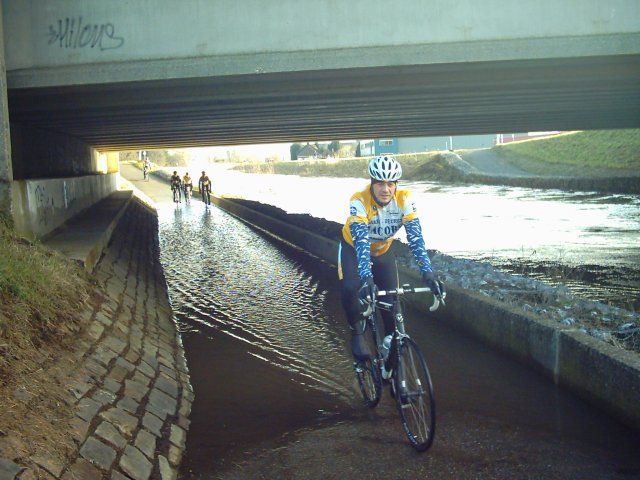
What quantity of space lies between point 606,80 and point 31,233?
1152cm

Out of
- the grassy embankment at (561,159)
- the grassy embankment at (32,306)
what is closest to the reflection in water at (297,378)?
the grassy embankment at (32,306)

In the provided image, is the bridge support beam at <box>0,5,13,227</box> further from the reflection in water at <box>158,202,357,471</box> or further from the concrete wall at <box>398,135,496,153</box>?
the concrete wall at <box>398,135,496,153</box>

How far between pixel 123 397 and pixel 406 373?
233 centimetres

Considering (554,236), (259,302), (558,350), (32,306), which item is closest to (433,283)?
(558,350)

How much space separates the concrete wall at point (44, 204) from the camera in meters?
11.7

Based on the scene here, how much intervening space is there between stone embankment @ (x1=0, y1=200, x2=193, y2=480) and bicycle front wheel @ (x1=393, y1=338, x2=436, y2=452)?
67.5 inches

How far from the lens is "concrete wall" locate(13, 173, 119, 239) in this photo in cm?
1171

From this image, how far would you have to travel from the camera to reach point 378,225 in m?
5.94

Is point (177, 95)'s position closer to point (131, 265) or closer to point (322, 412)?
point (131, 265)

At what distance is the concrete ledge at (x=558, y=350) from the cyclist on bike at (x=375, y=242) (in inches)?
65.2

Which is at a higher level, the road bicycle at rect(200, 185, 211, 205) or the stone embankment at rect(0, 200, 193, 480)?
the stone embankment at rect(0, 200, 193, 480)

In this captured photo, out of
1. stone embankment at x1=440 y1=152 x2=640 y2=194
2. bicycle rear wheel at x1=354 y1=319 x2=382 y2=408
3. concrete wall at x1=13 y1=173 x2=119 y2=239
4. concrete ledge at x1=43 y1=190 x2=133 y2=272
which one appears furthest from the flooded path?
stone embankment at x1=440 y1=152 x2=640 y2=194

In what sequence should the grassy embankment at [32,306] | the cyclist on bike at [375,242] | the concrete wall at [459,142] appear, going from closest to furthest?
the grassy embankment at [32,306]
the cyclist on bike at [375,242]
the concrete wall at [459,142]

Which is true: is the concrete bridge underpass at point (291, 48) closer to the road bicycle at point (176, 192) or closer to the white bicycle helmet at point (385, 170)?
the white bicycle helmet at point (385, 170)
